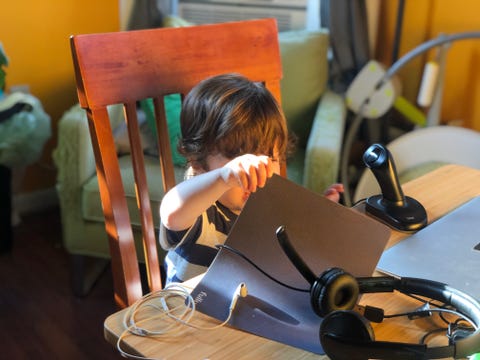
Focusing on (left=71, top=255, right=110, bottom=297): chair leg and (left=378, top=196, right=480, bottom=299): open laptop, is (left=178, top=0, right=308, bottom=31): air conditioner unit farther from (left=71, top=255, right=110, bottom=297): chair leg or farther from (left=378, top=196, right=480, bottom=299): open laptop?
(left=378, top=196, right=480, bottom=299): open laptop

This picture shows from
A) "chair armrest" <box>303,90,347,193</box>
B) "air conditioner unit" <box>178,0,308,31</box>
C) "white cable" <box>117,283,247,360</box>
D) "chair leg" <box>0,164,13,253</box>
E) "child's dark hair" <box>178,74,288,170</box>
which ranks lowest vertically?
"chair leg" <box>0,164,13,253</box>

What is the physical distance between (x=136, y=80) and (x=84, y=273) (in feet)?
4.20

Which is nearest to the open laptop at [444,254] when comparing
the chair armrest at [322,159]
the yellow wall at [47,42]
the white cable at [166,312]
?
the white cable at [166,312]

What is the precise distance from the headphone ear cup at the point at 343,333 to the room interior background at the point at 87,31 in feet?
6.44

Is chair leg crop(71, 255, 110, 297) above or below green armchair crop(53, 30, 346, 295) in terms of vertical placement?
below

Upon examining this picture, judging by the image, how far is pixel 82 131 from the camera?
6.30ft

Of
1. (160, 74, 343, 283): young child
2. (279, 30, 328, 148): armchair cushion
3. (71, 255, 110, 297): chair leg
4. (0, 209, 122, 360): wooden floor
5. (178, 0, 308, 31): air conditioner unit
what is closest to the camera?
(160, 74, 343, 283): young child

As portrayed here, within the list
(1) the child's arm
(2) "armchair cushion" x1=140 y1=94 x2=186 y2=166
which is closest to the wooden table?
(1) the child's arm

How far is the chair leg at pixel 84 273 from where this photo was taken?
2125 millimetres

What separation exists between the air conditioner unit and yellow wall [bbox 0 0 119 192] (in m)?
0.35

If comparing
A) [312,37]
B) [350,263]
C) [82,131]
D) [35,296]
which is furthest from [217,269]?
[312,37]

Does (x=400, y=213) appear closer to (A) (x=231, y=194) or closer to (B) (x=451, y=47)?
(A) (x=231, y=194)

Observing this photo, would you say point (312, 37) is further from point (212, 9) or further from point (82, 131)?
point (82, 131)

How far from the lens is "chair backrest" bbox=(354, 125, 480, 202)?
2152mm
